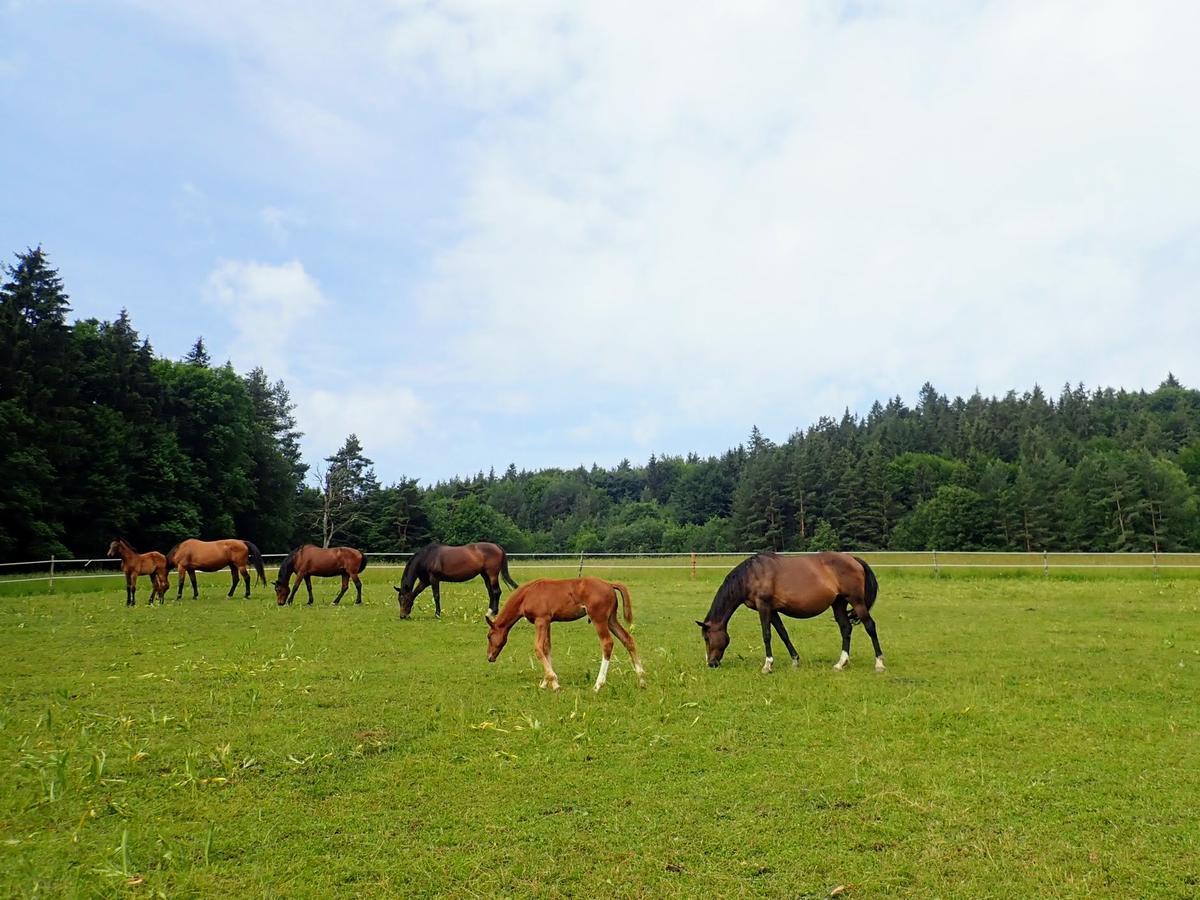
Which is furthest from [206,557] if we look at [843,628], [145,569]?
[843,628]

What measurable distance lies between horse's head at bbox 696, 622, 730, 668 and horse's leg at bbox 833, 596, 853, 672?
159cm

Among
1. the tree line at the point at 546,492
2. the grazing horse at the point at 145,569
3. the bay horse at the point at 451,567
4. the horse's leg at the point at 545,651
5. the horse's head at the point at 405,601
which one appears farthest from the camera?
the tree line at the point at 546,492

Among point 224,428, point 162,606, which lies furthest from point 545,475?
point 162,606

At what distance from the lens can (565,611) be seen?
9648mm

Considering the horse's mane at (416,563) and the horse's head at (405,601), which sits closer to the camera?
the horse's head at (405,601)

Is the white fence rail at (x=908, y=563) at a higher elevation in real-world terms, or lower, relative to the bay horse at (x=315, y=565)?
lower

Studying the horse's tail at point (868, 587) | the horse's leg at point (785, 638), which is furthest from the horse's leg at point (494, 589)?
the horse's tail at point (868, 587)

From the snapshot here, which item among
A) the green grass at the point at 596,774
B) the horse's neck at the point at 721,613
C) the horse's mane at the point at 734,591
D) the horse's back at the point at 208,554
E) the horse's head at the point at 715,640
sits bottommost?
the green grass at the point at 596,774

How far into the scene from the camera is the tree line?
3675 centimetres

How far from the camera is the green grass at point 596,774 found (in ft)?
14.5

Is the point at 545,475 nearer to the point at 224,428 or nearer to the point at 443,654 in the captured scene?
the point at 224,428

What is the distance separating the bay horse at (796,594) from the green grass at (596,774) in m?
0.43

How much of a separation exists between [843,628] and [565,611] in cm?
423

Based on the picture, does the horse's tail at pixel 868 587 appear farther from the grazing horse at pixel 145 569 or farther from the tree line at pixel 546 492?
the tree line at pixel 546 492
